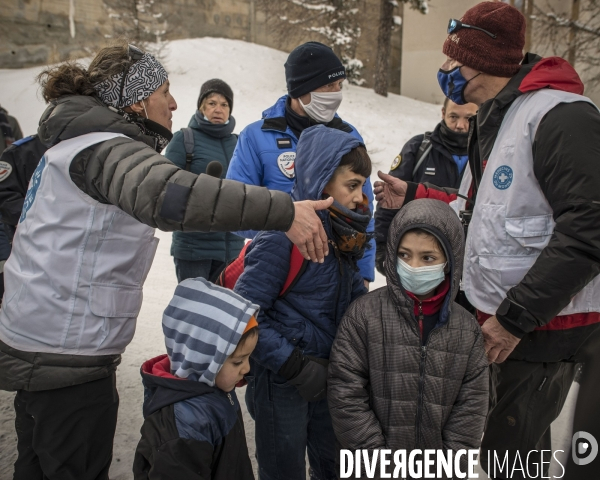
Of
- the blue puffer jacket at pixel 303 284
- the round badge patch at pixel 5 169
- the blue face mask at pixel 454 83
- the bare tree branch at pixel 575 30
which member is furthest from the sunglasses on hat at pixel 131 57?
the bare tree branch at pixel 575 30

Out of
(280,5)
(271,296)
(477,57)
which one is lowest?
(271,296)

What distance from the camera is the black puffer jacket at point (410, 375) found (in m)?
2.13

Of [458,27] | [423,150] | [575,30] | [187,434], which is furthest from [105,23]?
[187,434]

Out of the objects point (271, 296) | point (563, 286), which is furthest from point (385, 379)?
point (563, 286)

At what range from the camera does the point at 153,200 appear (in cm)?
164

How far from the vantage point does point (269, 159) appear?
304 cm

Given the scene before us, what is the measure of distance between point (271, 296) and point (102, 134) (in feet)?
3.09

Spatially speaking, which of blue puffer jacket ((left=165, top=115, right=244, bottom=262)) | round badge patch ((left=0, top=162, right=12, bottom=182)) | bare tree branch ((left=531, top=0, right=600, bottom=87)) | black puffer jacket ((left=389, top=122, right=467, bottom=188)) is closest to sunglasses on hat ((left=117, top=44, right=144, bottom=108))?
round badge patch ((left=0, top=162, right=12, bottom=182))

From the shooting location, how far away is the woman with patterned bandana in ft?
5.79

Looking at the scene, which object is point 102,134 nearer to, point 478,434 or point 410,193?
point 410,193

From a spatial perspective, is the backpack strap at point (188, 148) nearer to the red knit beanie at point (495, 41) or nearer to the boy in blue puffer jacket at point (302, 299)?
the boy in blue puffer jacket at point (302, 299)

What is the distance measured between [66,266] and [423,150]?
267 cm

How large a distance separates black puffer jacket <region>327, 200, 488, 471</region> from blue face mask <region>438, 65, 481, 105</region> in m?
0.76
